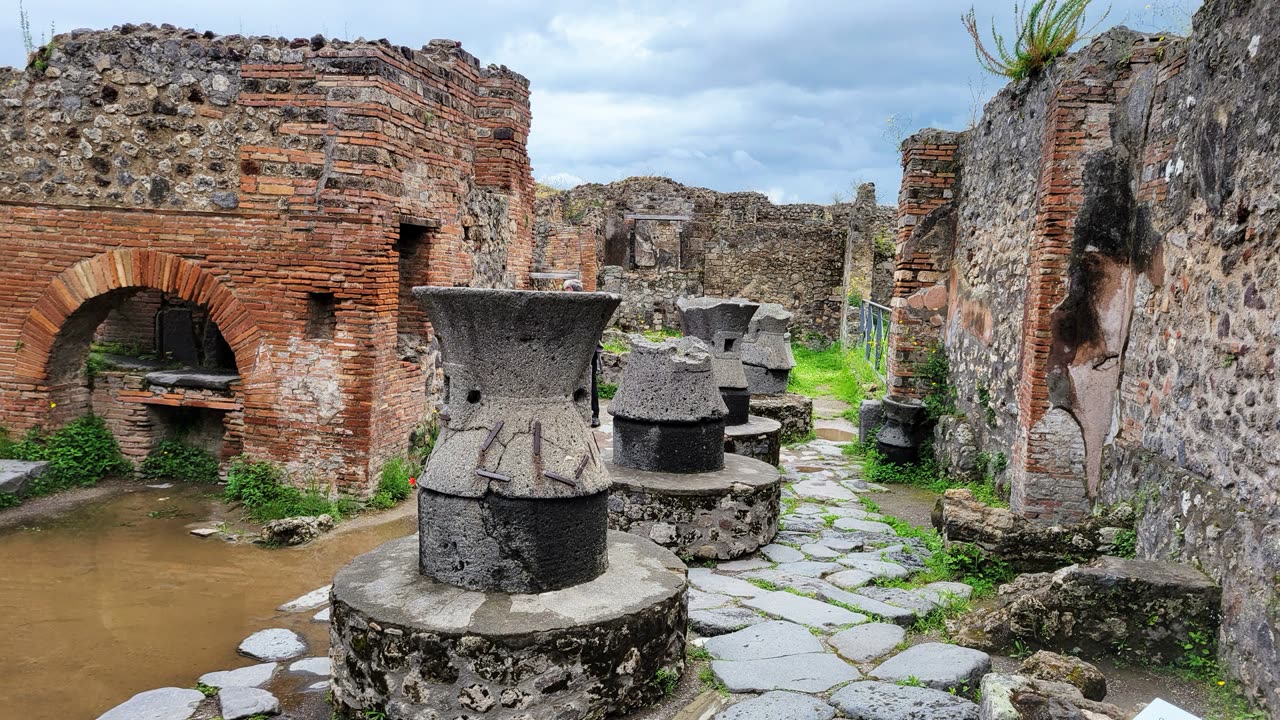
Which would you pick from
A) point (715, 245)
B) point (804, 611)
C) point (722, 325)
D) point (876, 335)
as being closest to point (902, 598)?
point (804, 611)

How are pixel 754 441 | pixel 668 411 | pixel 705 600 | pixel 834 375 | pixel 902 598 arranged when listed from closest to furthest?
pixel 705 600, pixel 902 598, pixel 668 411, pixel 754 441, pixel 834 375

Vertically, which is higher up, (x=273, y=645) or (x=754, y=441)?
(x=754, y=441)

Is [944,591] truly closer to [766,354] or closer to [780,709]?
[780,709]

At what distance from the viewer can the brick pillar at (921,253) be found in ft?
30.3

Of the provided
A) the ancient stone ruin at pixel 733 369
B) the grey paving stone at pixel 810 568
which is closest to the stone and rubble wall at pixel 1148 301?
the grey paving stone at pixel 810 568

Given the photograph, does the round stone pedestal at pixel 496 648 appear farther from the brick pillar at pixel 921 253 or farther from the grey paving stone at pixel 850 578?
the brick pillar at pixel 921 253

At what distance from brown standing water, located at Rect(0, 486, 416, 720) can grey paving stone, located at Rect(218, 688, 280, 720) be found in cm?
36

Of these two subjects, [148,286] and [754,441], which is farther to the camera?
[754,441]

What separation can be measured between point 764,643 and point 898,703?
0.90 meters

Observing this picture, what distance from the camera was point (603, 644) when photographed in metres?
3.36

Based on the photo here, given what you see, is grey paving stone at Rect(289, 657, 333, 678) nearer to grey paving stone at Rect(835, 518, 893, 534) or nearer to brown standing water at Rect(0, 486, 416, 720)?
brown standing water at Rect(0, 486, 416, 720)

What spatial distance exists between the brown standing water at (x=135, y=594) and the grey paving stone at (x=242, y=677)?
13 centimetres

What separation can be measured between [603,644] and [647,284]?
16115mm

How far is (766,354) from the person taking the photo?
1120cm
